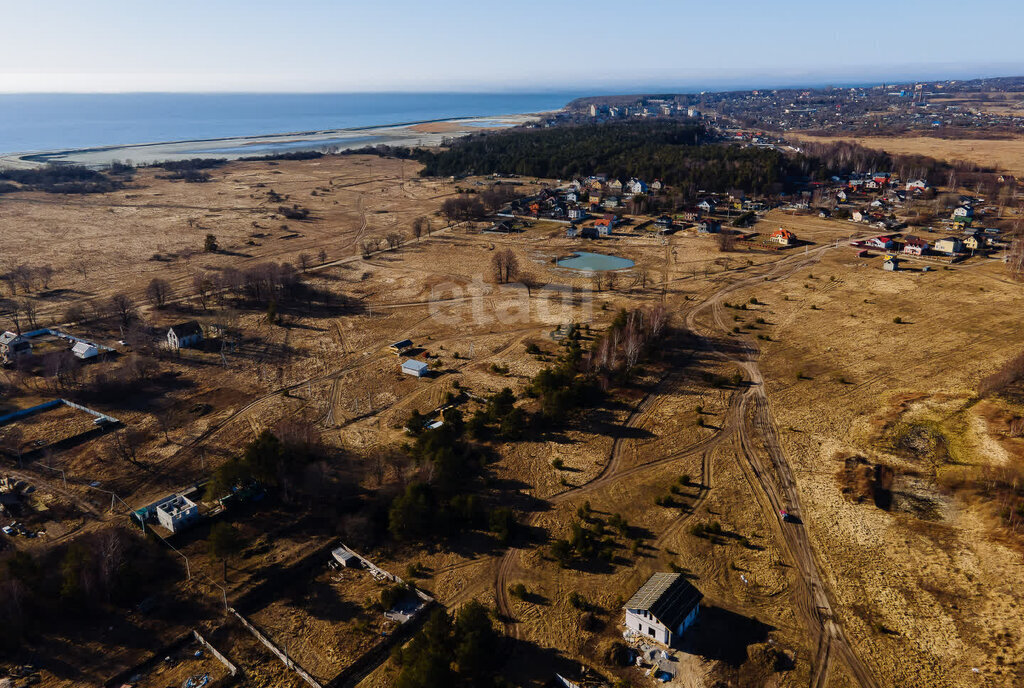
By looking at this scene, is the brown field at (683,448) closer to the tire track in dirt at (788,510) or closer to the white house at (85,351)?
the tire track in dirt at (788,510)

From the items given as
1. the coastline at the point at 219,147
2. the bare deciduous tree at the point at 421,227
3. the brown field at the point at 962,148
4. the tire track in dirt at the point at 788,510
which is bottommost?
the tire track in dirt at the point at 788,510

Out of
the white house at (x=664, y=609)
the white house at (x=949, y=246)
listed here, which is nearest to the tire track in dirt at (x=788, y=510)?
the white house at (x=664, y=609)

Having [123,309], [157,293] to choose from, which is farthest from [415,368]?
[157,293]

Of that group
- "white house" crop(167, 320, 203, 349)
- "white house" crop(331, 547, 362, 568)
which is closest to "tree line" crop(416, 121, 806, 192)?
"white house" crop(167, 320, 203, 349)

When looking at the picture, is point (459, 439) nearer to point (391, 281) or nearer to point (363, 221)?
point (391, 281)

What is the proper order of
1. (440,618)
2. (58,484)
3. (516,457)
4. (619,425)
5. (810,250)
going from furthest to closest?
(810,250) → (619,425) → (516,457) → (58,484) → (440,618)

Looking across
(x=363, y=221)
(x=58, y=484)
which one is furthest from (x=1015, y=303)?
(x=363, y=221)

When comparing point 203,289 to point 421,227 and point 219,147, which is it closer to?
point 421,227
